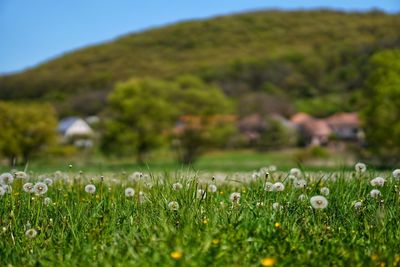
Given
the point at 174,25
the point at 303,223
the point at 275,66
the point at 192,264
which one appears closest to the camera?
the point at 192,264

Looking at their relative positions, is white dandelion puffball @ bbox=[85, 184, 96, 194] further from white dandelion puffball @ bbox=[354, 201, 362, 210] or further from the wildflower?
white dandelion puffball @ bbox=[354, 201, 362, 210]

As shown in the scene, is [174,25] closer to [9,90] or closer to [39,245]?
[9,90]

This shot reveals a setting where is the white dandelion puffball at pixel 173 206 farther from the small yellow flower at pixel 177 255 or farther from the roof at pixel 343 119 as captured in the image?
the roof at pixel 343 119

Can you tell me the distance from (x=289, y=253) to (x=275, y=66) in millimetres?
116971

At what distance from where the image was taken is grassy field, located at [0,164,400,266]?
3.62m

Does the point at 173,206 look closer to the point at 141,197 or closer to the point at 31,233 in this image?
the point at 141,197

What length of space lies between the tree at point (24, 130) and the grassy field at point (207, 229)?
36.8m

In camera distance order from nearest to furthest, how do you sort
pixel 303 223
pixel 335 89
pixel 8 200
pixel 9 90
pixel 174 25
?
pixel 303 223, pixel 8 200, pixel 335 89, pixel 9 90, pixel 174 25

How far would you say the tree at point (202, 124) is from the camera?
45.3 metres

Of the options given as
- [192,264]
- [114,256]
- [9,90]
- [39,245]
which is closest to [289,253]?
[192,264]

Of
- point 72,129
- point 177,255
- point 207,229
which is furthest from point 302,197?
point 72,129

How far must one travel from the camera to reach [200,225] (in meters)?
4.42

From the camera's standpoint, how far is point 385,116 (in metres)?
31.1

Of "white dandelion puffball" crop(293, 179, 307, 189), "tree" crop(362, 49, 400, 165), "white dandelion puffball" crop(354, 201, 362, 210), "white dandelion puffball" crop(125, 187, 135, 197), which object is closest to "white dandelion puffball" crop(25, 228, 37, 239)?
"white dandelion puffball" crop(125, 187, 135, 197)
